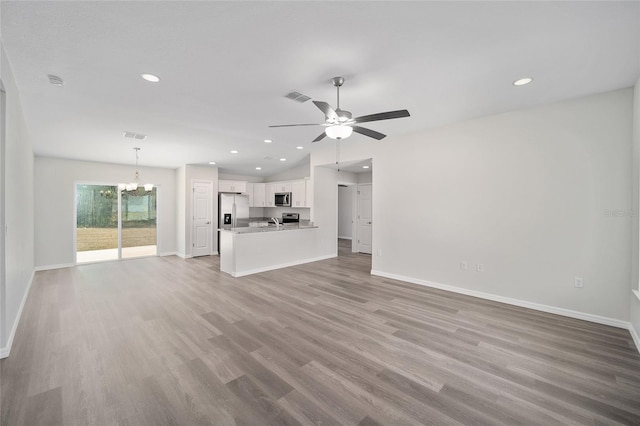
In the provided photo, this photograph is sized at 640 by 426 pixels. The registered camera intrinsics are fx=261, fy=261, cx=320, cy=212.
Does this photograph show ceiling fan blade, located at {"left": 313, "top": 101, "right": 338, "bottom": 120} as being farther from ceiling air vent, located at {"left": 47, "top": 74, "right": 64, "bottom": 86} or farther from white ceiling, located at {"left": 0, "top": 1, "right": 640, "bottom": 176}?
ceiling air vent, located at {"left": 47, "top": 74, "right": 64, "bottom": 86}

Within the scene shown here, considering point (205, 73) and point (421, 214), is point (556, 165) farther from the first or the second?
point (205, 73)

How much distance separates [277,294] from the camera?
423 centimetres

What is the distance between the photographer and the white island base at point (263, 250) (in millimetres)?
5398

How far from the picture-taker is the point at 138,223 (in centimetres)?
750

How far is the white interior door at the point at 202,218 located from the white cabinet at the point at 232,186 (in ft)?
1.63

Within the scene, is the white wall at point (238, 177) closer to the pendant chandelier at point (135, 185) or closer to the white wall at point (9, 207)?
the pendant chandelier at point (135, 185)

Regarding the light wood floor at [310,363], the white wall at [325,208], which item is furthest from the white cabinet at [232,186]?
the light wood floor at [310,363]

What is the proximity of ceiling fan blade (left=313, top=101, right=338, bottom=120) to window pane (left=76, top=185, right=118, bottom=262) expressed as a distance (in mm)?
7113

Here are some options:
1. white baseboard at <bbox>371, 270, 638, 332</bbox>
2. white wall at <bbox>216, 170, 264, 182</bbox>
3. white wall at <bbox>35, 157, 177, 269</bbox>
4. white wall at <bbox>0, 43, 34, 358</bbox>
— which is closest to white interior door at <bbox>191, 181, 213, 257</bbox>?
white wall at <bbox>216, 170, 264, 182</bbox>

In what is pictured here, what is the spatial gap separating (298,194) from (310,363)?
629 cm

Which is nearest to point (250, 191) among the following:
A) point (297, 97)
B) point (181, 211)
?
point (181, 211)

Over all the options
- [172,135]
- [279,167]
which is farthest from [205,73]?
[279,167]

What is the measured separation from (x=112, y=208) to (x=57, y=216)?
1.07 meters

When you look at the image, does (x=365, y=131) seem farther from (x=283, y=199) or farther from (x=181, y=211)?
(x=181, y=211)
